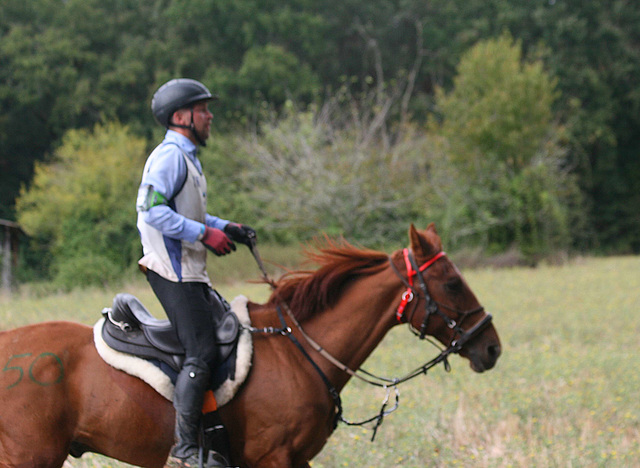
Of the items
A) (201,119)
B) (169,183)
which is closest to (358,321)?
(169,183)

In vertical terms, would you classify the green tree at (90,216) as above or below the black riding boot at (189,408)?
below

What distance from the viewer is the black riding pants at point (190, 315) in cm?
354

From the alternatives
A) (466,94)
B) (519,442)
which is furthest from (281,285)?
(466,94)

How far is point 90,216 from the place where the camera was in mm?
26250

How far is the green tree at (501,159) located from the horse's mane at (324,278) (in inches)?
818

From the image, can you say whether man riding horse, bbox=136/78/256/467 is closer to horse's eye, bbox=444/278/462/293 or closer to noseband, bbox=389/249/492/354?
noseband, bbox=389/249/492/354

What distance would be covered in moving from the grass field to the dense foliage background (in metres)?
12.0

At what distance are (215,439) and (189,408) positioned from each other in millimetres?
290

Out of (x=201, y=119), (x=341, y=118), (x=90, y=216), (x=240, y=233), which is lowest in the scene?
(x=90, y=216)

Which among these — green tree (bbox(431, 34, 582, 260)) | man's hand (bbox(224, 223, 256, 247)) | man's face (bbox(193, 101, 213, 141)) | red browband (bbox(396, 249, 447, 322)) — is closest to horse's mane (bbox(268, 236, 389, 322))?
Answer: red browband (bbox(396, 249, 447, 322))

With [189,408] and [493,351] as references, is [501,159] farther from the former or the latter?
[189,408]

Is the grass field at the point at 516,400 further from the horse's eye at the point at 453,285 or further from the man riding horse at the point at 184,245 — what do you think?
the man riding horse at the point at 184,245

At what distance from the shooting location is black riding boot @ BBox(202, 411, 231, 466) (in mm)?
3549

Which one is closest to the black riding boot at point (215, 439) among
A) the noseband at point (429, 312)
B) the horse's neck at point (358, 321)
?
the horse's neck at point (358, 321)
